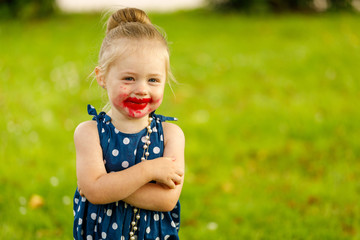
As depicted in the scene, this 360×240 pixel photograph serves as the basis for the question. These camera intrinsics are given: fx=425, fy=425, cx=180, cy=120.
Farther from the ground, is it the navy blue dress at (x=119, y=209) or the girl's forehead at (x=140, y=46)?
the girl's forehead at (x=140, y=46)

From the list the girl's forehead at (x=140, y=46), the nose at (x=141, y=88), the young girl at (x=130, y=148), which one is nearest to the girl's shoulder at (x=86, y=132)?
the young girl at (x=130, y=148)

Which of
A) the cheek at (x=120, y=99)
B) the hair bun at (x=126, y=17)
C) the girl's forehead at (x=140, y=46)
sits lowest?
the cheek at (x=120, y=99)

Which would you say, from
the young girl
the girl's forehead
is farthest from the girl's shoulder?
the girl's forehead

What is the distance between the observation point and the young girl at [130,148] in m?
2.12

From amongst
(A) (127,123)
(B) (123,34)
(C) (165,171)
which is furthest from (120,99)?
(C) (165,171)

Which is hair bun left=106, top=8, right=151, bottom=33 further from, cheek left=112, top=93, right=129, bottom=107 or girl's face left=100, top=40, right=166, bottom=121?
cheek left=112, top=93, right=129, bottom=107

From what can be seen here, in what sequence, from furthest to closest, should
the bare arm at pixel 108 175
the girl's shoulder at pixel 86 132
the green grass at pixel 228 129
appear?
the green grass at pixel 228 129 → the girl's shoulder at pixel 86 132 → the bare arm at pixel 108 175

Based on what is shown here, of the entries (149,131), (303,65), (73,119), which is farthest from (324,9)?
(149,131)

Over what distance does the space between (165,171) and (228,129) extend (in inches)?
171

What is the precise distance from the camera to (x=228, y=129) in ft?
21.1

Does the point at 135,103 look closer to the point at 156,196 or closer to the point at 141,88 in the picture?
the point at 141,88

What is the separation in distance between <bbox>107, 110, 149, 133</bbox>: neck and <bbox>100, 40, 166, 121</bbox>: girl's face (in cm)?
10

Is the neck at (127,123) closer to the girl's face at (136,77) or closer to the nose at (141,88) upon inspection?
the girl's face at (136,77)

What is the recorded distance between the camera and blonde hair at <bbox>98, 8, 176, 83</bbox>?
214 cm
